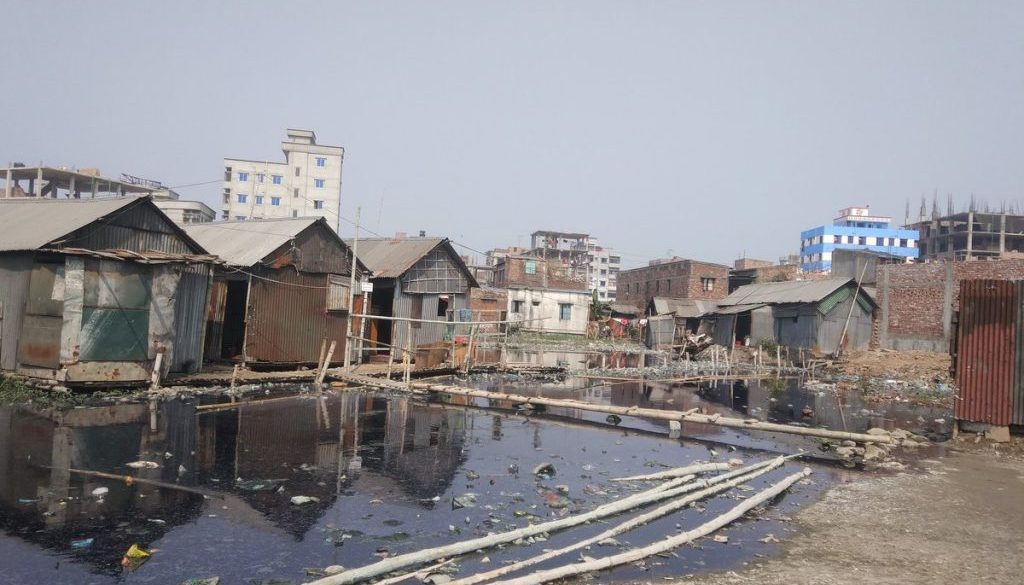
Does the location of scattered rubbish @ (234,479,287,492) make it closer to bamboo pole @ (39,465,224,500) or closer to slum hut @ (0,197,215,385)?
bamboo pole @ (39,465,224,500)

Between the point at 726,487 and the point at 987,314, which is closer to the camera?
the point at 726,487

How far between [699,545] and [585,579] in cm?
163

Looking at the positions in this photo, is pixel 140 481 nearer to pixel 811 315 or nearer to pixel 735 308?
pixel 811 315

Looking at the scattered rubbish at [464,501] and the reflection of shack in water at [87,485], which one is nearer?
the reflection of shack in water at [87,485]

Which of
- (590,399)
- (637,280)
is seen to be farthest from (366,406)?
(637,280)

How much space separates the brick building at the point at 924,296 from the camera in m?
32.0

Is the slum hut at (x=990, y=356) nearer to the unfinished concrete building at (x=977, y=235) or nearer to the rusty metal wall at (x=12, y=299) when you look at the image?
the rusty metal wall at (x=12, y=299)

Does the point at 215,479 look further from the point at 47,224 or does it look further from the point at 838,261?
the point at 838,261

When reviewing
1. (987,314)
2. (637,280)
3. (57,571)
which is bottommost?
(57,571)

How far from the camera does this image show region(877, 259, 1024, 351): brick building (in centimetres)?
3197

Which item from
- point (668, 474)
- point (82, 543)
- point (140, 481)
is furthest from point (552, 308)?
point (82, 543)

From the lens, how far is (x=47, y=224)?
15461 millimetres

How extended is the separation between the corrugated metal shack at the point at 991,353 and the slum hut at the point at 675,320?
31.0m

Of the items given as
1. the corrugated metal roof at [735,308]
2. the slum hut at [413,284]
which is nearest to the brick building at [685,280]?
the corrugated metal roof at [735,308]
